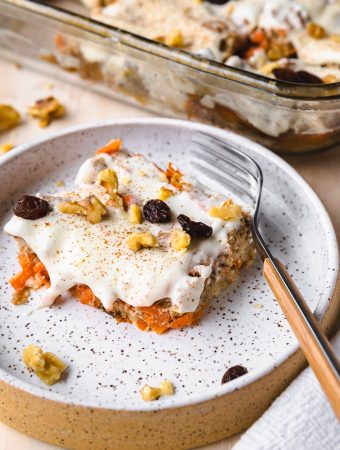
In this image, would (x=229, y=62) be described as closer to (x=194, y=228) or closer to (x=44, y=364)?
(x=194, y=228)

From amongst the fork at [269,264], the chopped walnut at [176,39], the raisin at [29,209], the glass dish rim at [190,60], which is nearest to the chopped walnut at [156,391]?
the fork at [269,264]

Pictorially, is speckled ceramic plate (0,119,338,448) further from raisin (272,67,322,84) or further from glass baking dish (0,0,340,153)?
raisin (272,67,322,84)

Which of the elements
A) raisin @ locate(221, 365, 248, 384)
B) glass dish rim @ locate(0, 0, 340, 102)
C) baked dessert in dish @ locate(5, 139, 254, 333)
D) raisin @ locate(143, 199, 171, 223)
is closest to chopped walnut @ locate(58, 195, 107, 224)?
baked dessert in dish @ locate(5, 139, 254, 333)

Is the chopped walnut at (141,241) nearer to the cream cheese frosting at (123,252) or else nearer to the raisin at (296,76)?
the cream cheese frosting at (123,252)

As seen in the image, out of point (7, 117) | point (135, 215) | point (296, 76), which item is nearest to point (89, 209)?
point (135, 215)

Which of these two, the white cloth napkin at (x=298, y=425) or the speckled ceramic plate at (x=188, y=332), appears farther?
the speckled ceramic plate at (x=188, y=332)

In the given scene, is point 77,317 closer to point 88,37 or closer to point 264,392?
point 264,392
